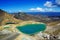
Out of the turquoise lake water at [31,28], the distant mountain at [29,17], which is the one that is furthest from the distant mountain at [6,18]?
the turquoise lake water at [31,28]

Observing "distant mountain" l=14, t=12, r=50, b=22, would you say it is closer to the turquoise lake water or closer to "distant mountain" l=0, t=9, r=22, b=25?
"distant mountain" l=0, t=9, r=22, b=25

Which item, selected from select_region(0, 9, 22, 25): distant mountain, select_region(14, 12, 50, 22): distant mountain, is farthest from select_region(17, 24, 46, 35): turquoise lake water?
select_region(0, 9, 22, 25): distant mountain

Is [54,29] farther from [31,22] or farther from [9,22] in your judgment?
[9,22]

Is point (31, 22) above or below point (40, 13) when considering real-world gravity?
below

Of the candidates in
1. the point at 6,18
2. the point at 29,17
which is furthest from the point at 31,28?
the point at 6,18

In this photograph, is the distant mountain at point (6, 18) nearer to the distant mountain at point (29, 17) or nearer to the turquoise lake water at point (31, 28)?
the distant mountain at point (29, 17)

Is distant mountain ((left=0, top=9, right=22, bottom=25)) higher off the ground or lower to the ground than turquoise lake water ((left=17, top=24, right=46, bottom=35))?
higher

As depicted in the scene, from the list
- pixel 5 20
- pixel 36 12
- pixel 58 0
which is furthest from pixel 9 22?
pixel 58 0

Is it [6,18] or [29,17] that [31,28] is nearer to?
[29,17]

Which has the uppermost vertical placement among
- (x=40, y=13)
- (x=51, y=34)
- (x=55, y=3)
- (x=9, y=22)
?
(x=55, y=3)
